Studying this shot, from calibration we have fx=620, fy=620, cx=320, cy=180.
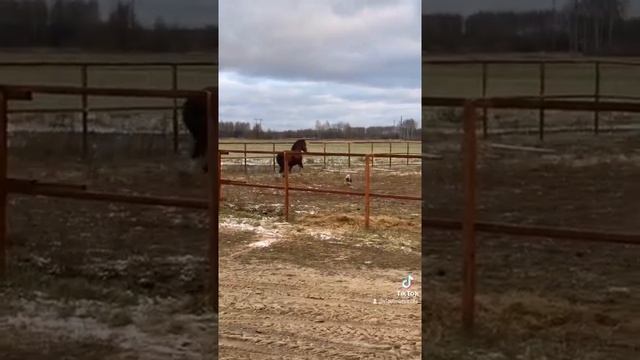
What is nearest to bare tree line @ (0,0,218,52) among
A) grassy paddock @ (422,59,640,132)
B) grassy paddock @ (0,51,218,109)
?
grassy paddock @ (0,51,218,109)

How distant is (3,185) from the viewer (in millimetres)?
1360

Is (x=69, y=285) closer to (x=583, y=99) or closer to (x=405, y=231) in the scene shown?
(x=583, y=99)

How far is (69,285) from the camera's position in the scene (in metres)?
1.44

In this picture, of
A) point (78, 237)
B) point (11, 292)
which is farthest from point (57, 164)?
point (11, 292)

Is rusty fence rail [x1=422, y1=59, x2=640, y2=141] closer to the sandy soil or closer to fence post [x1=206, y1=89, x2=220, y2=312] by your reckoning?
fence post [x1=206, y1=89, x2=220, y2=312]

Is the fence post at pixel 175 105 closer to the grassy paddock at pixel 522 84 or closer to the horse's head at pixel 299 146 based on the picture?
the grassy paddock at pixel 522 84

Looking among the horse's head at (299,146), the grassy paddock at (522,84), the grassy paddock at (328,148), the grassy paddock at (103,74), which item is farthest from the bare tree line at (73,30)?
the horse's head at (299,146)

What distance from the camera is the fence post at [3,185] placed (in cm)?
131

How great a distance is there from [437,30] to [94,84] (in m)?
0.68

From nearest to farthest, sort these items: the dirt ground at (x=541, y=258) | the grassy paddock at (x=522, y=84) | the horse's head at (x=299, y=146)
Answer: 1. the grassy paddock at (x=522, y=84)
2. the dirt ground at (x=541, y=258)
3. the horse's head at (x=299, y=146)

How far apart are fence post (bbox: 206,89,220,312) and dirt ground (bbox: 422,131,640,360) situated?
42 centimetres

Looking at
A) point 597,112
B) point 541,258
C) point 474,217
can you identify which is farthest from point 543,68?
point 541,258

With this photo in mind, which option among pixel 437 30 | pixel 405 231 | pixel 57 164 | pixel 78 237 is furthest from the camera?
pixel 405 231

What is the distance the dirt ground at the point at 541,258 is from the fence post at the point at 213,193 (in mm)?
415
